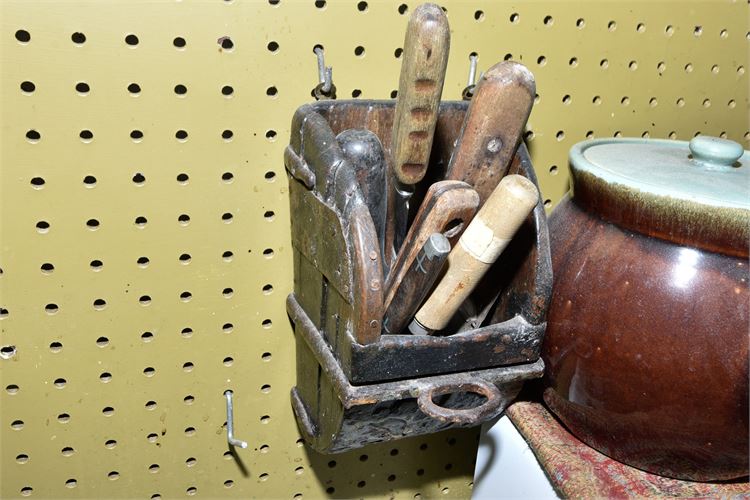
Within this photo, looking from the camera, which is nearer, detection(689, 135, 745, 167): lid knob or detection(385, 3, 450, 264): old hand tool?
detection(385, 3, 450, 264): old hand tool

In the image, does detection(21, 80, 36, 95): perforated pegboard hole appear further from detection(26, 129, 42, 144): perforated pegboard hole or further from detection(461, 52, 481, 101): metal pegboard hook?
detection(461, 52, 481, 101): metal pegboard hook

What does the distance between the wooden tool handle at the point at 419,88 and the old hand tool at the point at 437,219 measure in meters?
0.03

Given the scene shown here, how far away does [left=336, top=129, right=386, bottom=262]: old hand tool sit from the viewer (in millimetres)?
566

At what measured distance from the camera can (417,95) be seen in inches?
20.1

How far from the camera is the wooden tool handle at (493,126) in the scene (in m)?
0.53

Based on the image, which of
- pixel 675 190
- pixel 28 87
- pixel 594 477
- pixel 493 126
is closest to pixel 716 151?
pixel 675 190

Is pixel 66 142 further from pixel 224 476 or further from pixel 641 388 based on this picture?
pixel 641 388

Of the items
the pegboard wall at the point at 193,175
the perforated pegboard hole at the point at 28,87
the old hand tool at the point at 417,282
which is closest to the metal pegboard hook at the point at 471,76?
the pegboard wall at the point at 193,175

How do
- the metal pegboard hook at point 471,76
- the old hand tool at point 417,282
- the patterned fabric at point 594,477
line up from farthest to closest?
the metal pegboard hook at point 471,76 → the patterned fabric at point 594,477 → the old hand tool at point 417,282

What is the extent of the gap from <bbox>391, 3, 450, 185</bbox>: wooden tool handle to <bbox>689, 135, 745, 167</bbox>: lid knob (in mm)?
255

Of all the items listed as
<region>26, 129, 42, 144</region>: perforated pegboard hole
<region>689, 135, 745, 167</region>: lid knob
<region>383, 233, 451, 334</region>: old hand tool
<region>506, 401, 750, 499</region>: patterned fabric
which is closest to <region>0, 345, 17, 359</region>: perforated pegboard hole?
<region>26, 129, 42, 144</region>: perforated pegboard hole

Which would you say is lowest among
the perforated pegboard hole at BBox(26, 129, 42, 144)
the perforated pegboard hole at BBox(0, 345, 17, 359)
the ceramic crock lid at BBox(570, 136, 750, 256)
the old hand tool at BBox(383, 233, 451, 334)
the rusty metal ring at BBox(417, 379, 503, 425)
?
the perforated pegboard hole at BBox(0, 345, 17, 359)

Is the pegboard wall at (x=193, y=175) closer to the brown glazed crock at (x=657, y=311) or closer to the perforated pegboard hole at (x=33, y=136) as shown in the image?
the perforated pegboard hole at (x=33, y=136)

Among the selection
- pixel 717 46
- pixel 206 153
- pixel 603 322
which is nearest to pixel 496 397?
pixel 603 322
